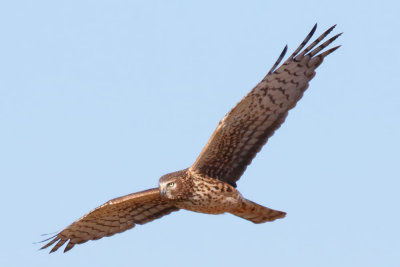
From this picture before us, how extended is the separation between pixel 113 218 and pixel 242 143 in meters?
2.27

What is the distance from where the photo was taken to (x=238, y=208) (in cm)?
1105

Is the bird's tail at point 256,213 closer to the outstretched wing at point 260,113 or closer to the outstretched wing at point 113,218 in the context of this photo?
the outstretched wing at point 260,113

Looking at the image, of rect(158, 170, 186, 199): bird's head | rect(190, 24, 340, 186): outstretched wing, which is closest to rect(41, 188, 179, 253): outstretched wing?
rect(158, 170, 186, 199): bird's head

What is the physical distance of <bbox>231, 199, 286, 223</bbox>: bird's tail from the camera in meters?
11.1

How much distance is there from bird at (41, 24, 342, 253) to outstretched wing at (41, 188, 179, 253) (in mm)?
1064

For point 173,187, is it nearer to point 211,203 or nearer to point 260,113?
point 211,203

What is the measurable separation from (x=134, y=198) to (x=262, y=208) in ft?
5.57

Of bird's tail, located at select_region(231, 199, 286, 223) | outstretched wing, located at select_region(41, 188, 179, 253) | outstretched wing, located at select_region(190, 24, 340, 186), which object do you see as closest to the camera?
outstretched wing, located at select_region(190, 24, 340, 186)

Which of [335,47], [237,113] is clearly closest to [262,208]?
[237,113]

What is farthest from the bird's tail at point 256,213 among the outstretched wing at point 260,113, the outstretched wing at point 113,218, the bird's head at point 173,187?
the outstretched wing at point 113,218

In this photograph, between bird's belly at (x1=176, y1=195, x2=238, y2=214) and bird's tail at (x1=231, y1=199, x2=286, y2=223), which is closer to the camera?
bird's belly at (x1=176, y1=195, x2=238, y2=214)

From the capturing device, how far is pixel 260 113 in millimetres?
10953

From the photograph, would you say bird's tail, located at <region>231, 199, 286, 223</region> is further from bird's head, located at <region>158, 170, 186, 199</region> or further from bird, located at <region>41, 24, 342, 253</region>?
bird's head, located at <region>158, 170, 186, 199</region>

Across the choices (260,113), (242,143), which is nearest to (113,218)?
(242,143)
